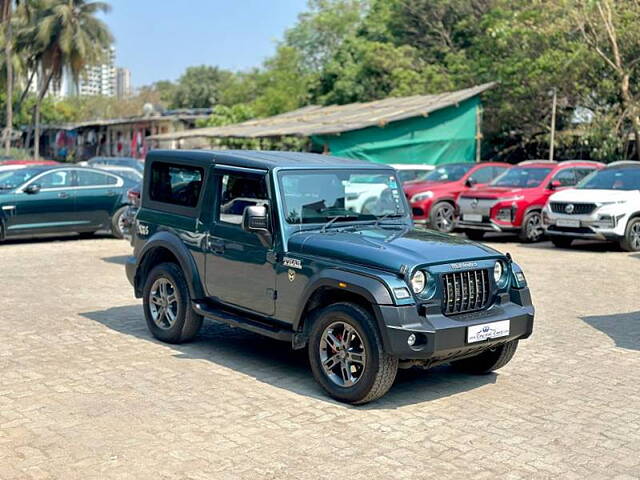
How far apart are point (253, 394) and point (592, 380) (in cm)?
292

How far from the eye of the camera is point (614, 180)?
17156mm

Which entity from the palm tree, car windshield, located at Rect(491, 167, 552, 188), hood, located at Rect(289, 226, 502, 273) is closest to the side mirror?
car windshield, located at Rect(491, 167, 552, 188)

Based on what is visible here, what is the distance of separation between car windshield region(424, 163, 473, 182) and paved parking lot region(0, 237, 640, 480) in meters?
10.5

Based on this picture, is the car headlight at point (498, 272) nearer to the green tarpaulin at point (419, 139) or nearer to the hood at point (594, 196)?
the hood at point (594, 196)

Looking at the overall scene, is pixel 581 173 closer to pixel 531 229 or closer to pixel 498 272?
pixel 531 229

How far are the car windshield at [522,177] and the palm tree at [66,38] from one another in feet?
116

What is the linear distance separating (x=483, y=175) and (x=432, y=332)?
14.6 m

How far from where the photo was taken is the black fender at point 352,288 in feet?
20.8

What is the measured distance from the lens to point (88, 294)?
37.1 ft

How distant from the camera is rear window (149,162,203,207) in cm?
827

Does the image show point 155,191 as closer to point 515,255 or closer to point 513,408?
point 513,408

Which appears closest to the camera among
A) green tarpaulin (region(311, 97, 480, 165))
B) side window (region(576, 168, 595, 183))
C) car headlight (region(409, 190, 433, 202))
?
side window (region(576, 168, 595, 183))

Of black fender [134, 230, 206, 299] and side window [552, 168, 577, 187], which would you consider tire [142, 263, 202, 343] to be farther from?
side window [552, 168, 577, 187]

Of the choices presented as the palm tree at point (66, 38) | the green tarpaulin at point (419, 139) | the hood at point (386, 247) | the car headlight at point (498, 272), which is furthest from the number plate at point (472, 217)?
the palm tree at point (66, 38)
